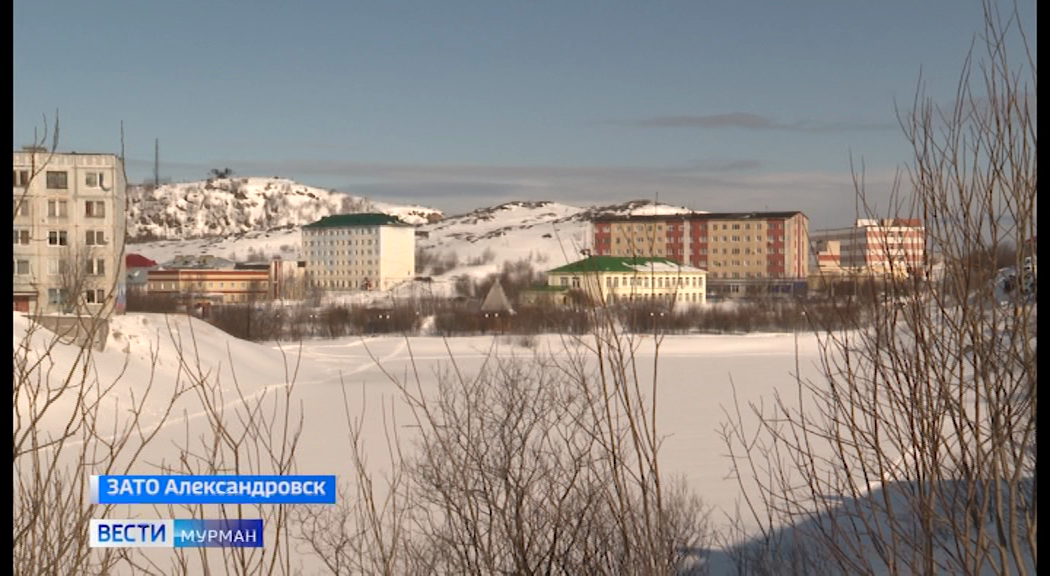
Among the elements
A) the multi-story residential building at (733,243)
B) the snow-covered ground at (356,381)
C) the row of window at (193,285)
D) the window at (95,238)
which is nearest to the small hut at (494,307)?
the snow-covered ground at (356,381)

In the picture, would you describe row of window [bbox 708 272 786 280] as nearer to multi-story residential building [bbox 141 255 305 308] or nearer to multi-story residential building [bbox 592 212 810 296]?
multi-story residential building [bbox 592 212 810 296]

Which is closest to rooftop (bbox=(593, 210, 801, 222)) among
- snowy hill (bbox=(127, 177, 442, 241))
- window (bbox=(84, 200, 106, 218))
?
snowy hill (bbox=(127, 177, 442, 241))

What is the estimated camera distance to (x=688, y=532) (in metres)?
7.18

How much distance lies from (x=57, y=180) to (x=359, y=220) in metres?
4.71

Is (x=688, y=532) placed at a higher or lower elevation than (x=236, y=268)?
lower

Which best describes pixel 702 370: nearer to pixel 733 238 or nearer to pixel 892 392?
pixel 733 238

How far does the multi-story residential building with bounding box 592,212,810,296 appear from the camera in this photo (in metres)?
3.62

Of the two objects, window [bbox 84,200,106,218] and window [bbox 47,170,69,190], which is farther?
window [bbox 47,170,69,190]

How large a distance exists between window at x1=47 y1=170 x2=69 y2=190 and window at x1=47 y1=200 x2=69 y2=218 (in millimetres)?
155

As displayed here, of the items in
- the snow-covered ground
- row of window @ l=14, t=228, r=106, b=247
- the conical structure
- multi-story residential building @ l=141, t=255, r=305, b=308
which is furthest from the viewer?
the conical structure
